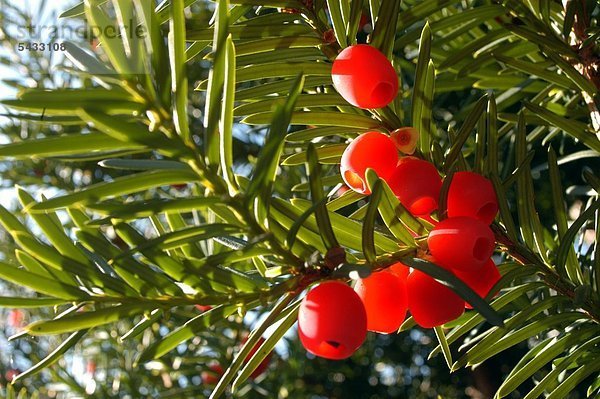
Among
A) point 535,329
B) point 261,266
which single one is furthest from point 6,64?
point 535,329

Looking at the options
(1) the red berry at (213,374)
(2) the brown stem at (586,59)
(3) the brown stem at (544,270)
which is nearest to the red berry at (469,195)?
(3) the brown stem at (544,270)

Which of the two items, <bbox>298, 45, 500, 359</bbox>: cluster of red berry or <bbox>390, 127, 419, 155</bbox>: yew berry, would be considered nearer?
<bbox>298, 45, 500, 359</bbox>: cluster of red berry

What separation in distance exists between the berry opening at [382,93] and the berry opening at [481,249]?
157mm

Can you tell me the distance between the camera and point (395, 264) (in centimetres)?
59

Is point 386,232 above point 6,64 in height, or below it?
above

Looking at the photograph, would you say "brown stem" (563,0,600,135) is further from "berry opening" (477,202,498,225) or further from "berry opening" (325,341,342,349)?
"berry opening" (325,341,342,349)

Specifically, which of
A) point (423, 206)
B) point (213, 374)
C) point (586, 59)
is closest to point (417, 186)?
point (423, 206)

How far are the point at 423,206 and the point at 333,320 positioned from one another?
0.47ft

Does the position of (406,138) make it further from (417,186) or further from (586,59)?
(586,59)

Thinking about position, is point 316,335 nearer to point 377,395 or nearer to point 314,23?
point 314,23

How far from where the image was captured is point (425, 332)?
1507 mm

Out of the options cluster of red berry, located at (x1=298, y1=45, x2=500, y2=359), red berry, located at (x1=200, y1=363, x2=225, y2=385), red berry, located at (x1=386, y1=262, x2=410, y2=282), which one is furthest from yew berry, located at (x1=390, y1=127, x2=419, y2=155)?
red berry, located at (x1=200, y1=363, x2=225, y2=385)

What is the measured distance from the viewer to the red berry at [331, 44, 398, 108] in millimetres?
588

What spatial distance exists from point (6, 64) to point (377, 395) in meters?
1.18
